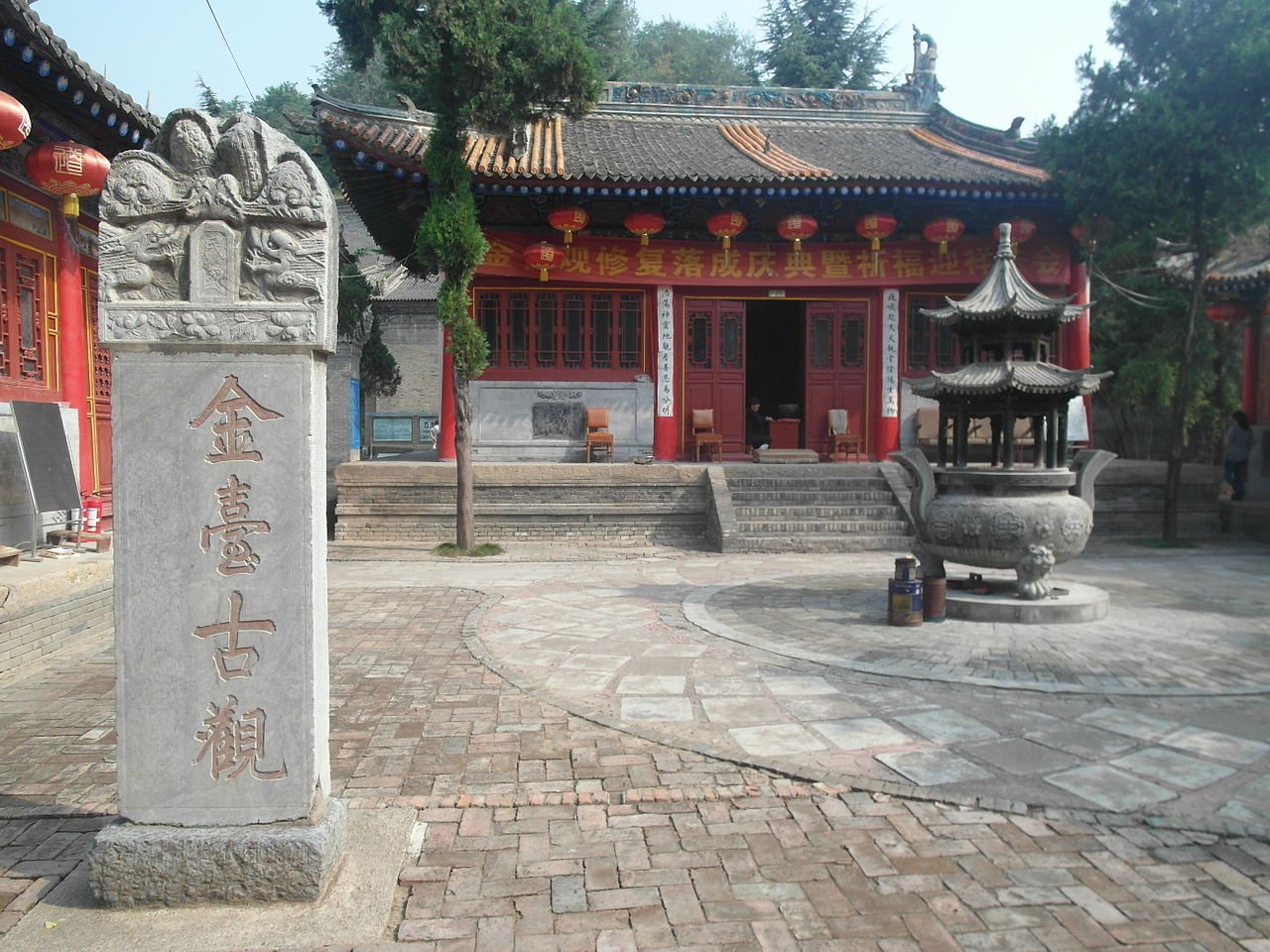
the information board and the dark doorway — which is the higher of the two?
the dark doorway

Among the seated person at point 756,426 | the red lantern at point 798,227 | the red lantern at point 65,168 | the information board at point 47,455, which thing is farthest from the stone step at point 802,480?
the red lantern at point 65,168

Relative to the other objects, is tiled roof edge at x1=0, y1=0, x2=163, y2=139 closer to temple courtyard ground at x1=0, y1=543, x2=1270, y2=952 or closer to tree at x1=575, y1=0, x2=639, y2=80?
temple courtyard ground at x1=0, y1=543, x2=1270, y2=952

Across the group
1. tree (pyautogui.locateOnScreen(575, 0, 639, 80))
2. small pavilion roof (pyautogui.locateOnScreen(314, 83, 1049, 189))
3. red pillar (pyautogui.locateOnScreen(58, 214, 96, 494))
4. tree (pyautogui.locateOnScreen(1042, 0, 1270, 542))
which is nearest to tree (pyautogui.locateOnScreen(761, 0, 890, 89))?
tree (pyautogui.locateOnScreen(575, 0, 639, 80))

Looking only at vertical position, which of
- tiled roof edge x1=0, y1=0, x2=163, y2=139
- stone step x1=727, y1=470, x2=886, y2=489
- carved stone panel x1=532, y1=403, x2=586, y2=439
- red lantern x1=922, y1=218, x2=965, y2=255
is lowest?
stone step x1=727, y1=470, x2=886, y2=489

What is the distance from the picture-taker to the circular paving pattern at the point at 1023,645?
5316 millimetres

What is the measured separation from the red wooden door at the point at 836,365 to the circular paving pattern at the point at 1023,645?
308 inches

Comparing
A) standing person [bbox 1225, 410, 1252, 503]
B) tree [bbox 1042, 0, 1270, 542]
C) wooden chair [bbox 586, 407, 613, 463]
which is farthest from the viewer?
standing person [bbox 1225, 410, 1252, 503]

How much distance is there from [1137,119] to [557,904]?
1208cm

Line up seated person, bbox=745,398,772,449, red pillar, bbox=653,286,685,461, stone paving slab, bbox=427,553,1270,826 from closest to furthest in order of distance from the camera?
stone paving slab, bbox=427,553,1270,826, red pillar, bbox=653,286,685,461, seated person, bbox=745,398,772,449

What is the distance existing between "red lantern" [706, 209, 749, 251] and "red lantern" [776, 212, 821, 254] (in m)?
0.65

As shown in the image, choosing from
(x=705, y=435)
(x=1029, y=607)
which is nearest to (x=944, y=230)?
(x=705, y=435)

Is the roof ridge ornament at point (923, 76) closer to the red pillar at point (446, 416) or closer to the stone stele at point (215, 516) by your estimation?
the red pillar at point (446, 416)

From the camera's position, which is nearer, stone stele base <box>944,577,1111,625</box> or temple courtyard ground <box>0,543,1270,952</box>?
temple courtyard ground <box>0,543,1270,952</box>

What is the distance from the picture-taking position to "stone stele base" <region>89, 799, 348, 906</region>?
9.09 ft
